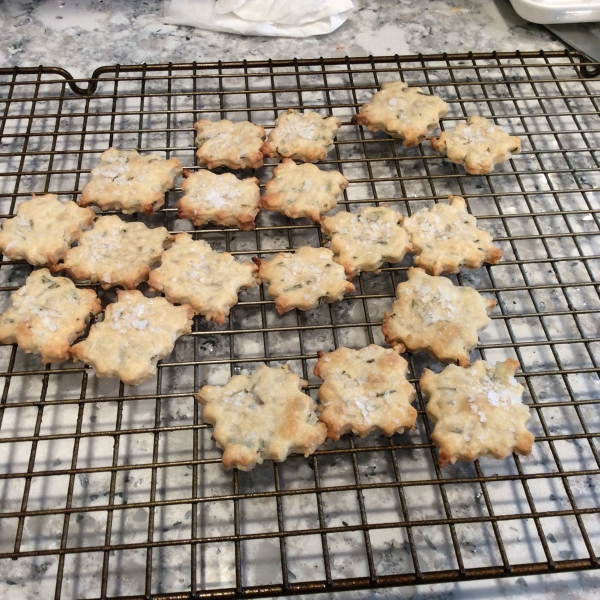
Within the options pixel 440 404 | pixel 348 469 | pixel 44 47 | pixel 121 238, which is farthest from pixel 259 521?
pixel 44 47

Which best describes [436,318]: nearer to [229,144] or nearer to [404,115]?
[404,115]

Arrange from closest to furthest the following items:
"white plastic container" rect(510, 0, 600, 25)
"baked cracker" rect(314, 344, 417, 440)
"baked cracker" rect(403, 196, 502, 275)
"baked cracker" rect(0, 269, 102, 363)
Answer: "baked cracker" rect(314, 344, 417, 440) < "baked cracker" rect(0, 269, 102, 363) < "baked cracker" rect(403, 196, 502, 275) < "white plastic container" rect(510, 0, 600, 25)

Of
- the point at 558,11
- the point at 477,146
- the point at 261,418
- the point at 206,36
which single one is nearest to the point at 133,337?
the point at 261,418

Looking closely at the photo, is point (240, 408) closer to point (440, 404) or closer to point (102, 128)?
point (440, 404)

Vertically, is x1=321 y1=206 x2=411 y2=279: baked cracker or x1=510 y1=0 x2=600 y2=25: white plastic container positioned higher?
x1=510 y1=0 x2=600 y2=25: white plastic container

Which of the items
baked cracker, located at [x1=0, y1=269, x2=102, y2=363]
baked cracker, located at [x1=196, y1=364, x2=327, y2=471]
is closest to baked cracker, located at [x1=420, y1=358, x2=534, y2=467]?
baked cracker, located at [x1=196, y1=364, x2=327, y2=471]

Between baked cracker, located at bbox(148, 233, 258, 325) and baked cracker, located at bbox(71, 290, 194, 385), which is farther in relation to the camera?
baked cracker, located at bbox(148, 233, 258, 325)

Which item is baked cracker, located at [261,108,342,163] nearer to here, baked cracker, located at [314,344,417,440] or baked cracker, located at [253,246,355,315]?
baked cracker, located at [253,246,355,315]
